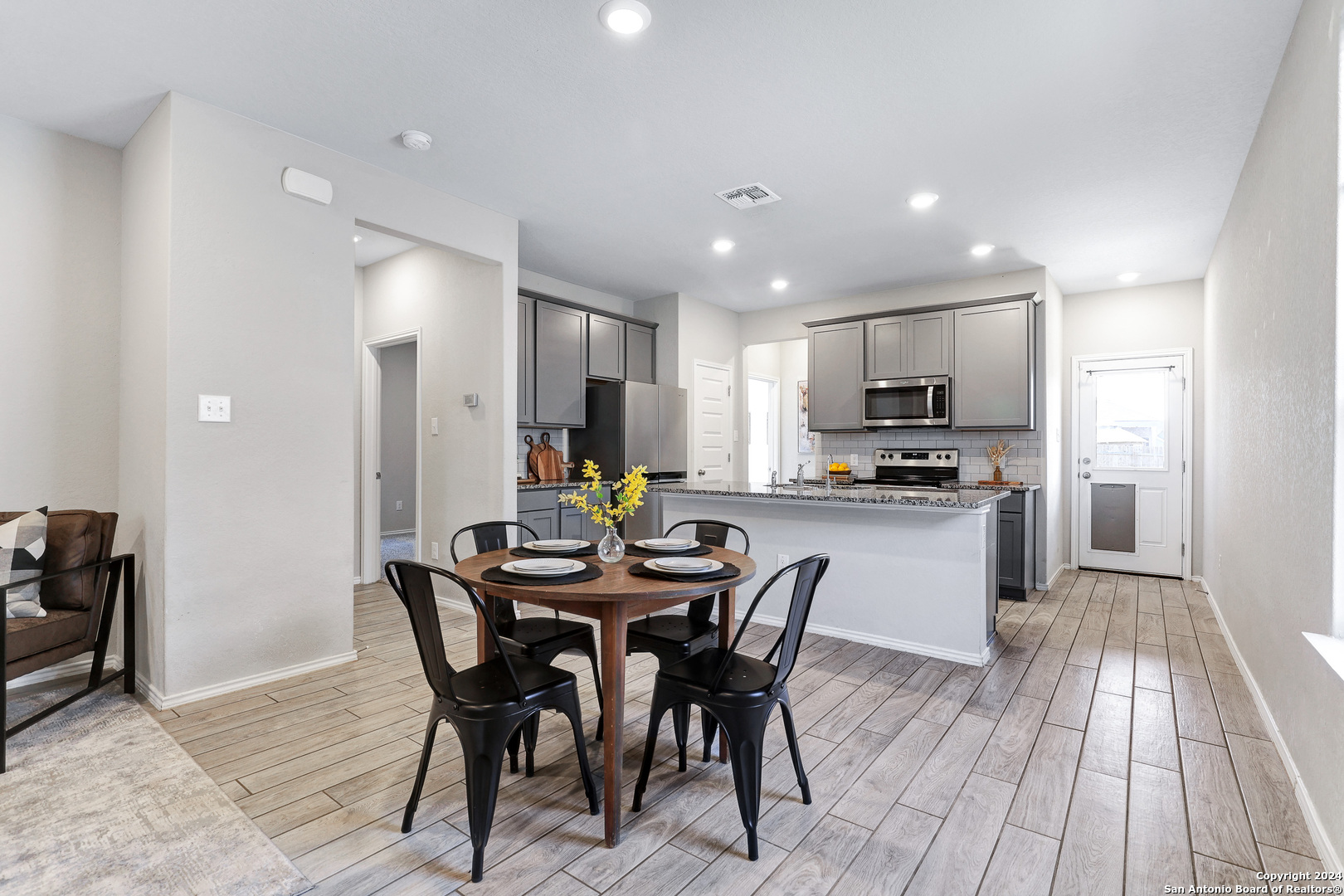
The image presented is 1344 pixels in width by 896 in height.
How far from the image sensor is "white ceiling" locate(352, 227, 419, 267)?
4.55 m

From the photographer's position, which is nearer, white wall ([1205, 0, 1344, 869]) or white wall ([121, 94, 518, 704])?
white wall ([1205, 0, 1344, 869])

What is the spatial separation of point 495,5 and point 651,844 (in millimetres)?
2729

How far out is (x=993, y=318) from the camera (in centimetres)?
535

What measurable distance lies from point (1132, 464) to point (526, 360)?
17.9ft

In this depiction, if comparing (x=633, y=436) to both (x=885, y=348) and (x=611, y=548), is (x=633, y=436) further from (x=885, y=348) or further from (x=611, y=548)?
(x=611, y=548)

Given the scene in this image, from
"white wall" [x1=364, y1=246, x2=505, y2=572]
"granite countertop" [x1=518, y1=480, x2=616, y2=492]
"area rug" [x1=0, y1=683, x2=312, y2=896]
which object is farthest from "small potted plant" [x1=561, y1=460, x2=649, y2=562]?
"granite countertop" [x1=518, y1=480, x2=616, y2=492]

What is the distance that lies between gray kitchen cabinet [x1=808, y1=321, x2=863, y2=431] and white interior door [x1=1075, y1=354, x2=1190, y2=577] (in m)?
2.09

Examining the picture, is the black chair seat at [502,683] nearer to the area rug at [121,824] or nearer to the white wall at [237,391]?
the area rug at [121,824]

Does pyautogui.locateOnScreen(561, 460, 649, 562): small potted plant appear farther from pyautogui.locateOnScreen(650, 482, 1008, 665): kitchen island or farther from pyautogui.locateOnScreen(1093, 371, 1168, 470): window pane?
pyautogui.locateOnScreen(1093, 371, 1168, 470): window pane

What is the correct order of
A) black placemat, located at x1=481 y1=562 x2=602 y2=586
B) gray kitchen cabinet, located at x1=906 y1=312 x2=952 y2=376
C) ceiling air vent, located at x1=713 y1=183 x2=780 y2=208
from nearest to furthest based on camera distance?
black placemat, located at x1=481 y1=562 x2=602 y2=586, ceiling air vent, located at x1=713 y1=183 x2=780 y2=208, gray kitchen cabinet, located at x1=906 y1=312 x2=952 y2=376

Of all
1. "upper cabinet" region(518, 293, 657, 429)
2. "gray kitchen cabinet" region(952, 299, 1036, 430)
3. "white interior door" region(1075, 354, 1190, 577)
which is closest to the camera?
"upper cabinet" region(518, 293, 657, 429)

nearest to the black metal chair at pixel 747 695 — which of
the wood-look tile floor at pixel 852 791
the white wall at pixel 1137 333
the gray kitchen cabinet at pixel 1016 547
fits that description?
the wood-look tile floor at pixel 852 791

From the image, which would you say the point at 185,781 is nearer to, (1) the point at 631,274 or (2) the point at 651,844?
(2) the point at 651,844

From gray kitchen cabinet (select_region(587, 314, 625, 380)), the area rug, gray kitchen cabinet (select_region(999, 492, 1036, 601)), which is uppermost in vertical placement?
gray kitchen cabinet (select_region(587, 314, 625, 380))
